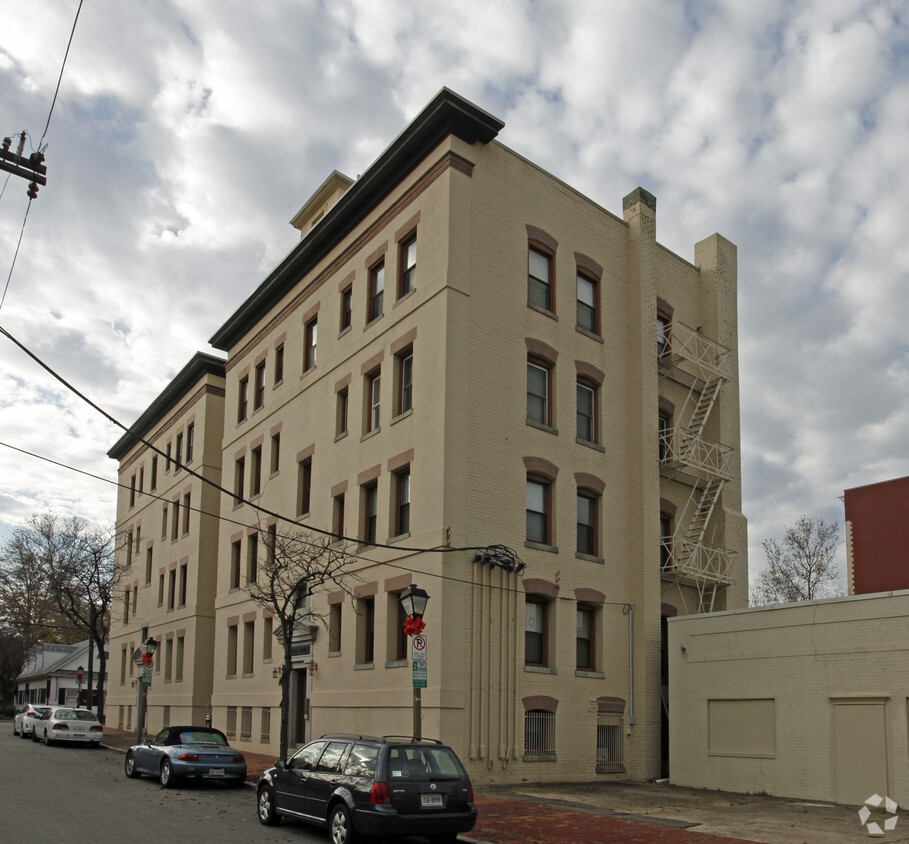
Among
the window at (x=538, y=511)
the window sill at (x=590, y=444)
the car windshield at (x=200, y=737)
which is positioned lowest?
the car windshield at (x=200, y=737)

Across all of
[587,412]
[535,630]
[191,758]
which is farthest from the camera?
[587,412]

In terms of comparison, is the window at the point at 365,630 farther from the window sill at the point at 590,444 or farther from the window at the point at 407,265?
the window at the point at 407,265

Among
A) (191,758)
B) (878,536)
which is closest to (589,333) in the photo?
(878,536)

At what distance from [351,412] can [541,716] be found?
32.2 feet

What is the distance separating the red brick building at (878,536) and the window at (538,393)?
781 cm

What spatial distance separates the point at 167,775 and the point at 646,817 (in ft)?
32.6

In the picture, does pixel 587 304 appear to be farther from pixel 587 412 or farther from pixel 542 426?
pixel 542 426

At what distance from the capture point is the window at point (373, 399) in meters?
26.3

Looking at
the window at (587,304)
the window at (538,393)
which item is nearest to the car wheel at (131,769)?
the window at (538,393)

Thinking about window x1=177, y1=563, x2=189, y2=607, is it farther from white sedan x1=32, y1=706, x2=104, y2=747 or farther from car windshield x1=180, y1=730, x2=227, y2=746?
car windshield x1=180, y1=730, x2=227, y2=746

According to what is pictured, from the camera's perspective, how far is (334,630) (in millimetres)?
26109

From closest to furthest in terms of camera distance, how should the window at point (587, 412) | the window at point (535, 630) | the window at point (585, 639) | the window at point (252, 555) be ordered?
the window at point (535, 630) < the window at point (585, 639) < the window at point (587, 412) < the window at point (252, 555)

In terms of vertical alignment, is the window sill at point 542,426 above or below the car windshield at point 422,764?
above

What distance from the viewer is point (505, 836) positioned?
1397cm
